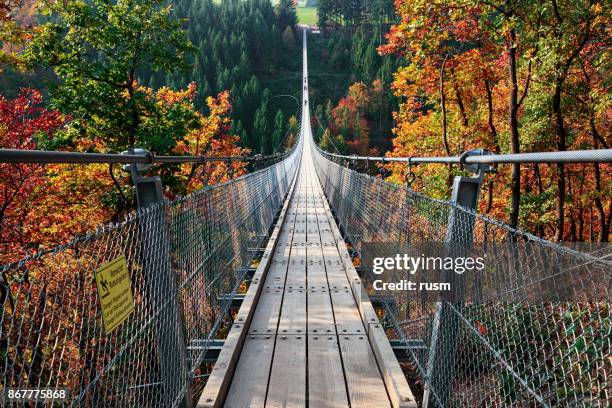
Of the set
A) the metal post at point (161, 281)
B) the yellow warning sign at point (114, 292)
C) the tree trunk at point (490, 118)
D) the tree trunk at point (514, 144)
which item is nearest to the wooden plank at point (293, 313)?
the metal post at point (161, 281)

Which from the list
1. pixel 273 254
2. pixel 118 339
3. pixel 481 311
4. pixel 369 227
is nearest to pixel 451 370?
pixel 481 311

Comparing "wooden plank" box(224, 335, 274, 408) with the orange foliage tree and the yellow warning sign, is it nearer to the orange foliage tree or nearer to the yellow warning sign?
the yellow warning sign

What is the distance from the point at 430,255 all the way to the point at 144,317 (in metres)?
1.39

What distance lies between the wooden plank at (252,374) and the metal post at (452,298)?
90cm

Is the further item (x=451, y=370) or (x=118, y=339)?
(x=451, y=370)

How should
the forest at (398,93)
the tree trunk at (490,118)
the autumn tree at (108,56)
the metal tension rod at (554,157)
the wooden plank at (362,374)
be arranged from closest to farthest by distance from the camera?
the metal tension rod at (554,157) < the wooden plank at (362,374) < the forest at (398,93) < the autumn tree at (108,56) < the tree trunk at (490,118)

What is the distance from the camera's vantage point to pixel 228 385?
241cm

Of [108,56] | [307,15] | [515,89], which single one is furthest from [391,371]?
[307,15]

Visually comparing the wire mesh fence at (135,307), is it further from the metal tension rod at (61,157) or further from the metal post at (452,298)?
the metal post at (452,298)

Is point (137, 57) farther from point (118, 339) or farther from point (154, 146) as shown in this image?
point (118, 339)

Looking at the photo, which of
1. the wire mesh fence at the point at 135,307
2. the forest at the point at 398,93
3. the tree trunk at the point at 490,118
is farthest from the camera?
the tree trunk at the point at 490,118

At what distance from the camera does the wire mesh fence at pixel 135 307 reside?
1119 mm

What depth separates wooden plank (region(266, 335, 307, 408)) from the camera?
90.4 inches

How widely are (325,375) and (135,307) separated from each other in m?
1.25
